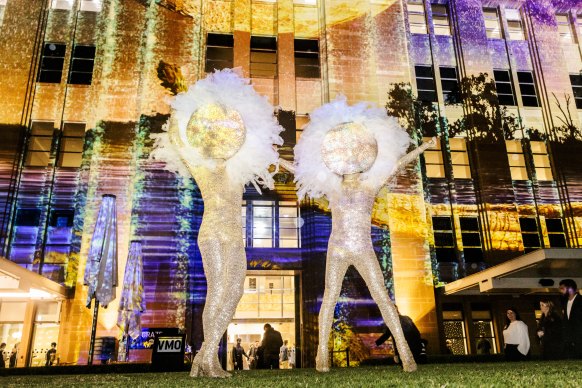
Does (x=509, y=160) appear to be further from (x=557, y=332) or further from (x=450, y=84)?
(x=557, y=332)

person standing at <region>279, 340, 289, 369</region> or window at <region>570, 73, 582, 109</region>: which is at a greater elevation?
window at <region>570, 73, 582, 109</region>

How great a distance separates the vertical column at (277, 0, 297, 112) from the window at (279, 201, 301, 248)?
3.43 metres

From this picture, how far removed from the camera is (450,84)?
17.4 meters

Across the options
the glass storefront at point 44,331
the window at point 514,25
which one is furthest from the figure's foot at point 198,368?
the window at point 514,25

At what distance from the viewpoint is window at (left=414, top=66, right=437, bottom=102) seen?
17109 millimetres

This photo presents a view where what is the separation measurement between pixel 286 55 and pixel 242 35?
71.5 inches

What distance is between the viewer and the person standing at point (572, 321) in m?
6.49

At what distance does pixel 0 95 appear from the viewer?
14945 mm

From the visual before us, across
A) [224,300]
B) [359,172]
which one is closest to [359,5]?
[359,172]

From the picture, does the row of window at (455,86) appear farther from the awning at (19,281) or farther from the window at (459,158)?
the awning at (19,281)

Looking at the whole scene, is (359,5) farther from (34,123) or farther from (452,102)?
(34,123)

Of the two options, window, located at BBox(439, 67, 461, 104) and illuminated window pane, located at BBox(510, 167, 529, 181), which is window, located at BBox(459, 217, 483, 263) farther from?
window, located at BBox(439, 67, 461, 104)

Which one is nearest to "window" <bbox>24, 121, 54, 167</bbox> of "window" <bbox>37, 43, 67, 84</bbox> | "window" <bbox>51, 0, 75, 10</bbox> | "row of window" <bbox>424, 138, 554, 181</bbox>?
"window" <bbox>37, 43, 67, 84</bbox>

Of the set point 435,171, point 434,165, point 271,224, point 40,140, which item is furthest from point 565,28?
point 40,140
